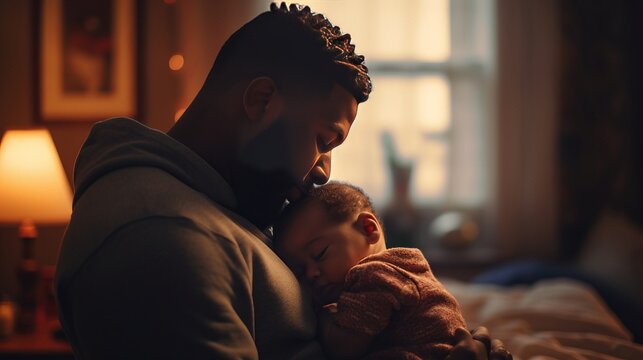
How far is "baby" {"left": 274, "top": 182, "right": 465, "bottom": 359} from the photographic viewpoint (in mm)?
1138

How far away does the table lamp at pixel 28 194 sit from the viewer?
3.04 metres

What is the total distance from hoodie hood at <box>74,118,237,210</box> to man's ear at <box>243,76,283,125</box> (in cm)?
11

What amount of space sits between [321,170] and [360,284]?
0.20 meters

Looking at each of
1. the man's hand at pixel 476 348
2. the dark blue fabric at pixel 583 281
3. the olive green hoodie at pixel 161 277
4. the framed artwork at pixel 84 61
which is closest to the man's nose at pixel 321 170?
the olive green hoodie at pixel 161 277

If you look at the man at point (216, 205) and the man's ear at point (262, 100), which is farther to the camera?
the man's ear at point (262, 100)

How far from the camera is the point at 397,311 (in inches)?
47.2

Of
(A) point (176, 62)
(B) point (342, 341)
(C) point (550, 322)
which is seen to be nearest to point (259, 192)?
(B) point (342, 341)

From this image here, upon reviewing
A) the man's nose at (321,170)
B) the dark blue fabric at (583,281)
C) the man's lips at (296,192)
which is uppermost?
the man's nose at (321,170)

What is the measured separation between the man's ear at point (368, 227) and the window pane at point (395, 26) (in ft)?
9.29

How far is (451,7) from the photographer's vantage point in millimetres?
4137

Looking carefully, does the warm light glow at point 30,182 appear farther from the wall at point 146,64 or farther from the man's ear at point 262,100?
the man's ear at point 262,100

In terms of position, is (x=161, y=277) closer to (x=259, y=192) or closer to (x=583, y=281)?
(x=259, y=192)

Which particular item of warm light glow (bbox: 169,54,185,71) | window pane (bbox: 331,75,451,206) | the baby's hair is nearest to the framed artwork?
warm light glow (bbox: 169,54,185,71)

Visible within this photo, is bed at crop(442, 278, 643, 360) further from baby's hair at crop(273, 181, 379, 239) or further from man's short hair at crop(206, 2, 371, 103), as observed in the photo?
man's short hair at crop(206, 2, 371, 103)
